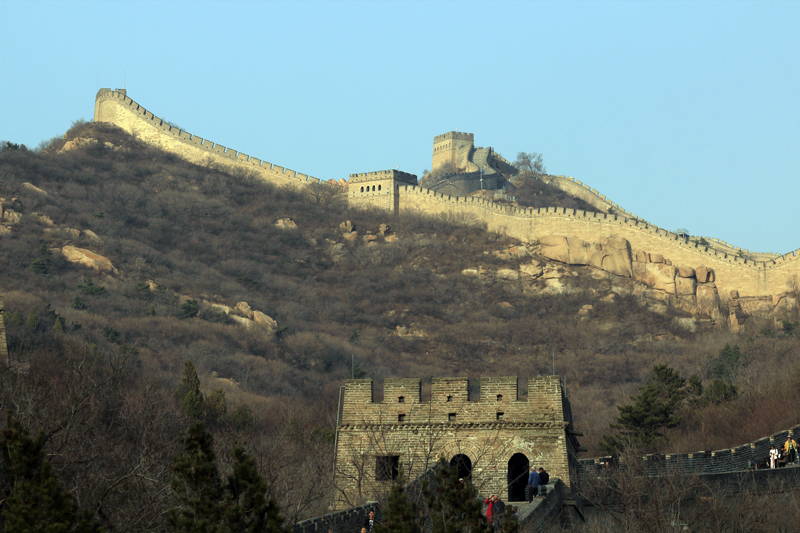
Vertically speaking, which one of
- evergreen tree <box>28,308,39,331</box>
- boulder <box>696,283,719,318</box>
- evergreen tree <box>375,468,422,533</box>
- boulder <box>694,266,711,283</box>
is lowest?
evergreen tree <box>375,468,422,533</box>

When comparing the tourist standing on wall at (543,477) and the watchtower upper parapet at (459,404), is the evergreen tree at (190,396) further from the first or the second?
the tourist standing on wall at (543,477)

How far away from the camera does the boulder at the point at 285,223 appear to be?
7638 centimetres

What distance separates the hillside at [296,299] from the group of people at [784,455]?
12.6 metres

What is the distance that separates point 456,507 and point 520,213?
61841 mm

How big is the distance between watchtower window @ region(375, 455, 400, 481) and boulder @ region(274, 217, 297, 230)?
59.2 m

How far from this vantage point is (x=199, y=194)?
77.9 metres

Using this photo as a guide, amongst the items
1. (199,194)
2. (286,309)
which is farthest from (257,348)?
(199,194)

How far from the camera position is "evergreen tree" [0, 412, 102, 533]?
9.18 meters

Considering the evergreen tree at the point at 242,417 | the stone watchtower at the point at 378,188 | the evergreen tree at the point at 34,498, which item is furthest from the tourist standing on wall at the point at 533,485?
the stone watchtower at the point at 378,188

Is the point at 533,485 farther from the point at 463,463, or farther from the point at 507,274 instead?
the point at 507,274

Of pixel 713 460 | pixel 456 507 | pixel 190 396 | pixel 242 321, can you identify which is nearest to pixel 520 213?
pixel 242 321

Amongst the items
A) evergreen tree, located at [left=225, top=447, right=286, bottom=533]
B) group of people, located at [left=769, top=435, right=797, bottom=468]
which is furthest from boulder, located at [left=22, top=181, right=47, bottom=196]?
evergreen tree, located at [left=225, top=447, right=286, bottom=533]

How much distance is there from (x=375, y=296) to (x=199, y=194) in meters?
18.1

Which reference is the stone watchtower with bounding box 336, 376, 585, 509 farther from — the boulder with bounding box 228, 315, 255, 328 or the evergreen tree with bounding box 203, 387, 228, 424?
the boulder with bounding box 228, 315, 255, 328
